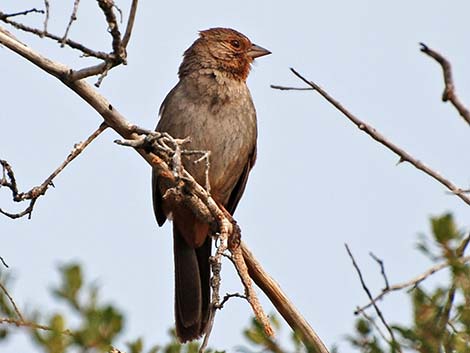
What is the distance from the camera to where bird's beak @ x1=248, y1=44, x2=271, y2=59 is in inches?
328

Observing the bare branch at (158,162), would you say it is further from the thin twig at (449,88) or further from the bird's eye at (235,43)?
the bird's eye at (235,43)

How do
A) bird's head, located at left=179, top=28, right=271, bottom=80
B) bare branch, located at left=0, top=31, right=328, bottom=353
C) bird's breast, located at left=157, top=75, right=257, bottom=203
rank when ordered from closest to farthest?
bare branch, located at left=0, top=31, right=328, bottom=353, bird's breast, located at left=157, top=75, right=257, bottom=203, bird's head, located at left=179, top=28, right=271, bottom=80

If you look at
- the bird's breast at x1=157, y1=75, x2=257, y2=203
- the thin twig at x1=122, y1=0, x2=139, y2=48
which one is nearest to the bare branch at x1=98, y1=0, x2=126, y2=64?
the thin twig at x1=122, y1=0, x2=139, y2=48

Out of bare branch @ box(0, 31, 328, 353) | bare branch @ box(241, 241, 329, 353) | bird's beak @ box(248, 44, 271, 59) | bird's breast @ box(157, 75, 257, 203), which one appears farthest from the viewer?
bird's beak @ box(248, 44, 271, 59)

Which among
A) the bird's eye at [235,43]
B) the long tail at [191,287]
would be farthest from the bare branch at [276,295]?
the bird's eye at [235,43]

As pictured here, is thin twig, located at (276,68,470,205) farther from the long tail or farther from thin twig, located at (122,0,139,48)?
the long tail

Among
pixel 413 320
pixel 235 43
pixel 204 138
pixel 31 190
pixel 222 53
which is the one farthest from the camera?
pixel 235 43

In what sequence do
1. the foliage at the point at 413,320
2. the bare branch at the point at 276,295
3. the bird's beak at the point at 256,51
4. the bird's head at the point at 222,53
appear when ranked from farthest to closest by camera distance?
1. the bird's beak at the point at 256,51
2. the bird's head at the point at 222,53
3. the bare branch at the point at 276,295
4. the foliage at the point at 413,320

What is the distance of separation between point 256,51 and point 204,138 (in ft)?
4.71

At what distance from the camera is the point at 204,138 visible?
24.0ft

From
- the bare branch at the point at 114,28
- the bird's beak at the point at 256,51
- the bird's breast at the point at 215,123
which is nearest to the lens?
the bare branch at the point at 114,28

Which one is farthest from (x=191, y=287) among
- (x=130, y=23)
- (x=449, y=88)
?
(x=449, y=88)

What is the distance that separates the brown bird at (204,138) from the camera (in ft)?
24.2

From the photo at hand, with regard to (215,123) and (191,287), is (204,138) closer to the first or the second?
(215,123)
